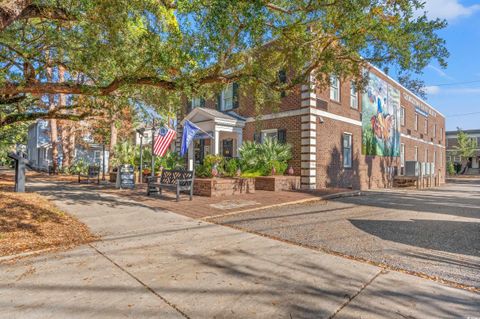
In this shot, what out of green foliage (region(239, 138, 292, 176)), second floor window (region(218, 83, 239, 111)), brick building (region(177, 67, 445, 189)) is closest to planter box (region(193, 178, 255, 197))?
green foliage (region(239, 138, 292, 176))

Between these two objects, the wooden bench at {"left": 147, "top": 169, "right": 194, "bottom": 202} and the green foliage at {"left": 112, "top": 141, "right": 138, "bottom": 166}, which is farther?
the green foliage at {"left": 112, "top": 141, "right": 138, "bottom": 166}

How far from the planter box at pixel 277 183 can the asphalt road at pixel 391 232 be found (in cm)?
336

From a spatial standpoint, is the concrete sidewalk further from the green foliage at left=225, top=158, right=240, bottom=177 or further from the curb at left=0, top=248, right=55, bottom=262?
the green foliage at left=225, top=158, right=240, bottom=177

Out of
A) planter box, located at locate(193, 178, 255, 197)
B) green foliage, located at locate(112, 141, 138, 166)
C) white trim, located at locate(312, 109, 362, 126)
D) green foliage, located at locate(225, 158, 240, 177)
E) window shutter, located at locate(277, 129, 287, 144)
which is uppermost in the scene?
white trim, located at locate(312, 109, 362, 126)

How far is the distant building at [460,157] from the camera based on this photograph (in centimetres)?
5338

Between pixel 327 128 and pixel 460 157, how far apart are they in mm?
53682

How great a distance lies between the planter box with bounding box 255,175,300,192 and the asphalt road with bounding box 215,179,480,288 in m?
3.36

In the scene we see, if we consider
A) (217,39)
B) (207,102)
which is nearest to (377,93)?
(207,102)

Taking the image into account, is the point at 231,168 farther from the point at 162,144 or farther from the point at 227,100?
the point at 227,100

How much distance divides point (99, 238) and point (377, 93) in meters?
18.8

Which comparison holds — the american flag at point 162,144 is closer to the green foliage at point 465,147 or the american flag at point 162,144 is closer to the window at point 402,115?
the window at point 402,115

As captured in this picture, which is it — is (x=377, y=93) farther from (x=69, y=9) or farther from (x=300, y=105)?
(x=69, y=9)

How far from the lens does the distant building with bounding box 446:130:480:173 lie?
53375 mm

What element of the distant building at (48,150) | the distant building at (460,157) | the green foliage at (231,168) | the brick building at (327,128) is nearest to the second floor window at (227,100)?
the brick building at (327,128)
